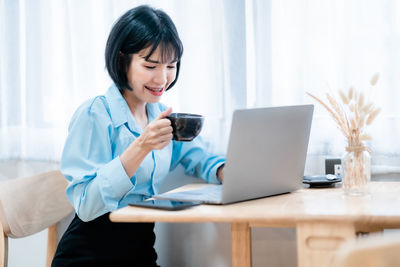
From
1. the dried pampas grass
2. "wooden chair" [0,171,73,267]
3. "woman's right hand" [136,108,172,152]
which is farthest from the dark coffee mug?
"wooden chair" [0,171,73,267]

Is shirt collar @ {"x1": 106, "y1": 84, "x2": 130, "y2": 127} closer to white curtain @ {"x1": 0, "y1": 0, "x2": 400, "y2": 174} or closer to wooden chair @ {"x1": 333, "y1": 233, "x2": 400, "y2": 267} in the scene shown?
white curtain @ {"x1": 0, "y1": 0, "x2": 400, "y2": 174}

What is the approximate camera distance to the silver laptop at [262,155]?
1.28 m

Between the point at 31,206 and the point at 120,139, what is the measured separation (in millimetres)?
524

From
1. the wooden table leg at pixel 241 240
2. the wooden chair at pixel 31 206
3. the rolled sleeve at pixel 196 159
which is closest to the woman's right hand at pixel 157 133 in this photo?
the wooden table leg at pixel 241 240

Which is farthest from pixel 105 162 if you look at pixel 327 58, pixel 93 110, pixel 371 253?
pixel 371 253

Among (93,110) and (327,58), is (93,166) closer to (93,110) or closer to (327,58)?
(93,110)

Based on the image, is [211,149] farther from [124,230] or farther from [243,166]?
[243,166]

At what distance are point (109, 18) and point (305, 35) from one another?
77 cm

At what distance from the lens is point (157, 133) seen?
142cm

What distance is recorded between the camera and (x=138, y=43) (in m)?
1.66

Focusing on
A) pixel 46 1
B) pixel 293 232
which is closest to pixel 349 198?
pixel 293 232

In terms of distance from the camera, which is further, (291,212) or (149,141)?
(149,141)

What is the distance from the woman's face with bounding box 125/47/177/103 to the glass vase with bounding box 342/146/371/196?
635mm

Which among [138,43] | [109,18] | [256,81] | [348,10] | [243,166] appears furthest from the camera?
[109,18]
